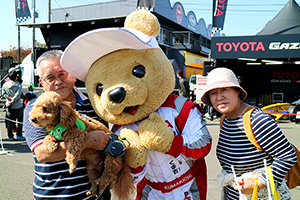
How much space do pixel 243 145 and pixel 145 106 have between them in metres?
0.74

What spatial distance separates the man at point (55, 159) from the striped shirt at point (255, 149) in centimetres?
A: 89

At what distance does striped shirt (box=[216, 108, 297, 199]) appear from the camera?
5.65 feet

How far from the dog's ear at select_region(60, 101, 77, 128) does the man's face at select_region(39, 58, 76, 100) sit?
38 cm

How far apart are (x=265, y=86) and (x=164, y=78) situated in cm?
1499

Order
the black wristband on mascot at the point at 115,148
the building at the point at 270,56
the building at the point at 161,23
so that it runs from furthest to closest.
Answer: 1. the building at the point at 161,23
2. the building at the point at 270,56
3. the black wristband on mascot at the point at 115,148

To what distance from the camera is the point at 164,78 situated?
1850 millimetres

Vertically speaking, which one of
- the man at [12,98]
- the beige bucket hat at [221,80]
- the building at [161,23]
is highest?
the building at [161,23]

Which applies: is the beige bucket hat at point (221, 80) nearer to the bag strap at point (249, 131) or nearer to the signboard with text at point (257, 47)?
the bag strap at point (249, 131)

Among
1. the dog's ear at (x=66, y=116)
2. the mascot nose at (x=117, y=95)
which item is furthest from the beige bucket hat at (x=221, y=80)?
the dog's ear at (x=66, y=116)

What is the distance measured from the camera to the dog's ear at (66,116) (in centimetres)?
157

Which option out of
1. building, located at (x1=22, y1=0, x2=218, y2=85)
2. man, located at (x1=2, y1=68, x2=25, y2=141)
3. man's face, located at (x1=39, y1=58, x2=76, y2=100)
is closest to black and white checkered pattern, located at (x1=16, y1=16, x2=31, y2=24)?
building, located at (x1=22, y1=0, x2=218, y2=85)

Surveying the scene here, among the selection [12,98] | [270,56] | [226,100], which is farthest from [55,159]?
[270,56]

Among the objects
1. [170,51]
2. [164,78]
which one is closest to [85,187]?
[164,78]

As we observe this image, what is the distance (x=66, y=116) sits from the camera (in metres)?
1.57
